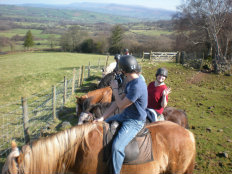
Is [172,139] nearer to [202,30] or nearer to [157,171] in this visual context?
[157,171]

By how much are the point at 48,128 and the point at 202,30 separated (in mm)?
23443

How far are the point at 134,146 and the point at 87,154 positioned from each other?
2.29ft

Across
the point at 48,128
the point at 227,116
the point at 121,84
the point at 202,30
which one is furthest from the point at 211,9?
the point at 48,128

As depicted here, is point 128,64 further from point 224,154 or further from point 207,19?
point 207,19

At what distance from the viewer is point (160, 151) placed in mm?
2910

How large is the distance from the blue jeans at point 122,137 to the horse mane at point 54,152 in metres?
0.43

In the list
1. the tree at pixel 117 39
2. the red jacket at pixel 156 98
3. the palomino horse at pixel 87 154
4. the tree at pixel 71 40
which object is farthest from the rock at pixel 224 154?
the tree at pixel 71 40

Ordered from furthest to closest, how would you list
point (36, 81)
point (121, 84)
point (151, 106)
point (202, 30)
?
point (202, 30), point (36, 81), point (121, 84), point (151, 106)

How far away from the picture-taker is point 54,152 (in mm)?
2498

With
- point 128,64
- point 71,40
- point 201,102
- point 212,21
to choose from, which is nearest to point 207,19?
point 212,21

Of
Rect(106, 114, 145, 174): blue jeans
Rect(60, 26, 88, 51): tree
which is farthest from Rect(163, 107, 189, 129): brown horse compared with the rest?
Rect(60, 26, 88, 51): tree

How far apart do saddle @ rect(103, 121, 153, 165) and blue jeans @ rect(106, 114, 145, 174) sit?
9 centimetres

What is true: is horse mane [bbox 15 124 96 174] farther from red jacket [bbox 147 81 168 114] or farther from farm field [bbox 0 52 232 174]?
farm field [bbox 0 52 232 174]

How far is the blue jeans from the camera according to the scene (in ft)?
8.43
